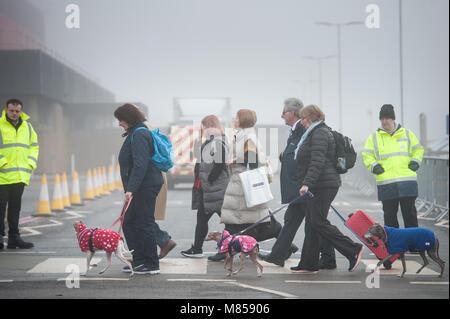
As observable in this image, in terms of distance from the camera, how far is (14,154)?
10.9 meters

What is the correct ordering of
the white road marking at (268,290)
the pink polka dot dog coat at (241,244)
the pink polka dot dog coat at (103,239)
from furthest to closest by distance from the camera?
the pink polka dot dog coat at (241,244) → the pink polka dot dog coat at (103,239) → the white road marking at (268,290)

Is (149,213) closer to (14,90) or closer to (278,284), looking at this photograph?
(278,284)

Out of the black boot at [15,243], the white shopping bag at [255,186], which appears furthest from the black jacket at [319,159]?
the black boot at [15,243]

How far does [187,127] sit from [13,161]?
1912cm

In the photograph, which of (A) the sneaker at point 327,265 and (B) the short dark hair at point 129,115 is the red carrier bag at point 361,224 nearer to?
(A) the sneaker at point 327,265

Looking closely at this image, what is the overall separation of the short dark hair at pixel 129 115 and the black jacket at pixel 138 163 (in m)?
0.07

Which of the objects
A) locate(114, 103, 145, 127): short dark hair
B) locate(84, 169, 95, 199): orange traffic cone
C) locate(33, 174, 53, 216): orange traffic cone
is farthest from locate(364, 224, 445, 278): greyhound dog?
locate(84, 169, 95, 199): orange traffic cone

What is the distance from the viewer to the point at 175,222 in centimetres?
1543

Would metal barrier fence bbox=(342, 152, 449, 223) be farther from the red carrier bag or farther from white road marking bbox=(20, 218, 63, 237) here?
white road marking bbox=(20, 218, 63, 237)

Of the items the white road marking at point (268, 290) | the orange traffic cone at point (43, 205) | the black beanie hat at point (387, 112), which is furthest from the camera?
the orange traffic cone at point (43, 205)

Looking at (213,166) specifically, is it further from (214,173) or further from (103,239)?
(103,239)

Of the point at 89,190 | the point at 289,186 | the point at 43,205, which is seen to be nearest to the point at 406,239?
the point at 289,186

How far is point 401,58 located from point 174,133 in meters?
9.11

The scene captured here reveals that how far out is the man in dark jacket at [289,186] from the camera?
916 cm
